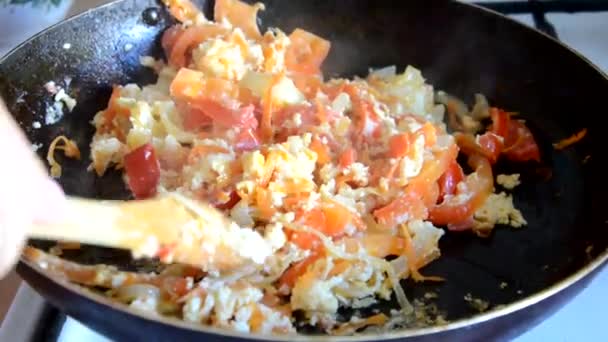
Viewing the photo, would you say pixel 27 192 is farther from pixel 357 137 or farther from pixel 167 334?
pixel 357 137

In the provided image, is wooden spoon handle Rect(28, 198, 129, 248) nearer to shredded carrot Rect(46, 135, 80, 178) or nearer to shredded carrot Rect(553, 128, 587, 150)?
shredded carrot Rect(46, 135, 80, 178)

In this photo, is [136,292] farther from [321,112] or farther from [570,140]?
[570,140]

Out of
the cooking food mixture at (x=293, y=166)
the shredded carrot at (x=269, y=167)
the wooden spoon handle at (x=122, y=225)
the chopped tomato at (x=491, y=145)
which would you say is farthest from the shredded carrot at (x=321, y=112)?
the wooden spoon handle at (x=122, y=225)

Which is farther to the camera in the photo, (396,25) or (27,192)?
(396,25)

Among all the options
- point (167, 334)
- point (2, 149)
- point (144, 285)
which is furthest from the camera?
point (144, 285)

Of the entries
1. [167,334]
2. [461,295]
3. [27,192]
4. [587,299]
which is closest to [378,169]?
[461,295]

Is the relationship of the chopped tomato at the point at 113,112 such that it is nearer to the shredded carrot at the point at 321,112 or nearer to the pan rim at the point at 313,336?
the shredded carrot at the point at 321,112

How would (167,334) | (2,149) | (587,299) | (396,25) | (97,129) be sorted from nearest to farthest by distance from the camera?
1. (2,149)
2. (167,334)
3. (587,299)
4. (97,129)
5. (396,25)
